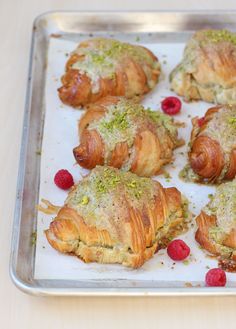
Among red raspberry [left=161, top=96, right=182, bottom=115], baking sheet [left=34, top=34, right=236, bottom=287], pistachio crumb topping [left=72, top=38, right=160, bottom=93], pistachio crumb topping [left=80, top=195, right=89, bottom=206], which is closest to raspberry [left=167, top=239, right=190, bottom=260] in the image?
baking sheet [left=34, top=34, right=236, bottom=287]

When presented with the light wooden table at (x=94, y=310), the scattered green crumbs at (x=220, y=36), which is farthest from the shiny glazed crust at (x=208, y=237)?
the scattered green crumbs at (x=220, y=36)

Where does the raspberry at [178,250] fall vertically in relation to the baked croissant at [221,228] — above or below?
below

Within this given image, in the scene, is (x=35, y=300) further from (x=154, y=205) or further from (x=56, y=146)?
(x=56, y=146)

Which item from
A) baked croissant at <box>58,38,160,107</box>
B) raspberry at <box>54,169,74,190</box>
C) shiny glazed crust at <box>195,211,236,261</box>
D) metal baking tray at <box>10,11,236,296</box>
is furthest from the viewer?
baked croissant at <box>58,38,160,107</box>

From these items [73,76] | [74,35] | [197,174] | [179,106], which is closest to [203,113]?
[179,106]

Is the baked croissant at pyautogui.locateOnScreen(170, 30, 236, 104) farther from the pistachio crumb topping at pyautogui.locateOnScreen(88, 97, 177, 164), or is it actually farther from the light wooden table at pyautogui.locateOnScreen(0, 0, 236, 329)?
the light wooden table at pyautogui.locateOnScreen(0, 0, 236, 329)

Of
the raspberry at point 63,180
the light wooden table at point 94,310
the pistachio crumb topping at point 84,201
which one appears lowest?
the light wooden table at point 94,310

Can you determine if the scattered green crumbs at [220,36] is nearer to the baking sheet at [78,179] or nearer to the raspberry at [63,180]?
the baking sheet at [78,179]
